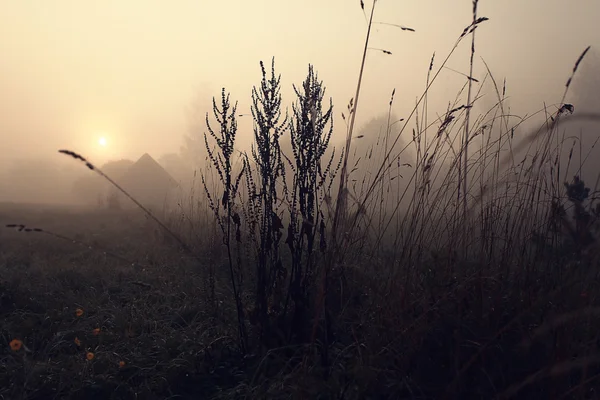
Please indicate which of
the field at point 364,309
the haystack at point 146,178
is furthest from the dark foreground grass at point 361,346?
the haystack at point 146,178

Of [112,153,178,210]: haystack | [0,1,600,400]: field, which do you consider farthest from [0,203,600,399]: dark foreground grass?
[112,153,178,210]: haystack

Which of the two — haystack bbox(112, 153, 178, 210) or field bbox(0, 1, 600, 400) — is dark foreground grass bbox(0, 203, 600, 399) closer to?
field bbox(0, 1, 600, 400)

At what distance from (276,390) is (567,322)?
1123 millimetres

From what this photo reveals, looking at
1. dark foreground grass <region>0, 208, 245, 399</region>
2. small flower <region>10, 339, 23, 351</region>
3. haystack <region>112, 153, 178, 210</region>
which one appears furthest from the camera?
haystack <region>112, 153, 178, 210</region>

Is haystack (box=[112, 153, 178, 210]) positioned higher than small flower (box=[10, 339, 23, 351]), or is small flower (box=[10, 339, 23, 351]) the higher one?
haystack (box=[112, 153, 178, 210])

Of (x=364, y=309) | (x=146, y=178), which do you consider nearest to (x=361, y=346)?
(x=364, y=309)

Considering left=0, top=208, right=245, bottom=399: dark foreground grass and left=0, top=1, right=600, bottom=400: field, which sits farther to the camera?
left=0, top=208, right=245, bottom=399: dark foreground grass

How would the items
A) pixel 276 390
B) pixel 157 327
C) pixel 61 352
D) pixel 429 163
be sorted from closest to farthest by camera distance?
pixel 276 390, pixel 429 163, pixel 61 352, pixel 157 327

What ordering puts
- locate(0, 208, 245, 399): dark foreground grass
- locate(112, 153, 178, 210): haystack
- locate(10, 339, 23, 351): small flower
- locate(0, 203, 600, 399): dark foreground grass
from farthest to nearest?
locate(112, 153, 178, 210): haystack → locate(0, 208, 245, 399): dark foreground grass → locate(10, 339, 23, 351): small flower → locate(0, 203, 600, 399): dark foreground grass

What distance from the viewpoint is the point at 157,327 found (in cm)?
287

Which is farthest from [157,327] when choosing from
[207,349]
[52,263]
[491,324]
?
[52,263]

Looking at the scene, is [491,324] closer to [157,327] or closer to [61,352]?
[157,327]

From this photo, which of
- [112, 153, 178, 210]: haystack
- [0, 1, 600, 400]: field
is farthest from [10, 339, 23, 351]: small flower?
[112, 153, 178, 210]: haystack

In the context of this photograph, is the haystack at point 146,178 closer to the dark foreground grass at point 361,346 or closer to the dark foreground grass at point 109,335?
the dark foreground grass at point 109,335
